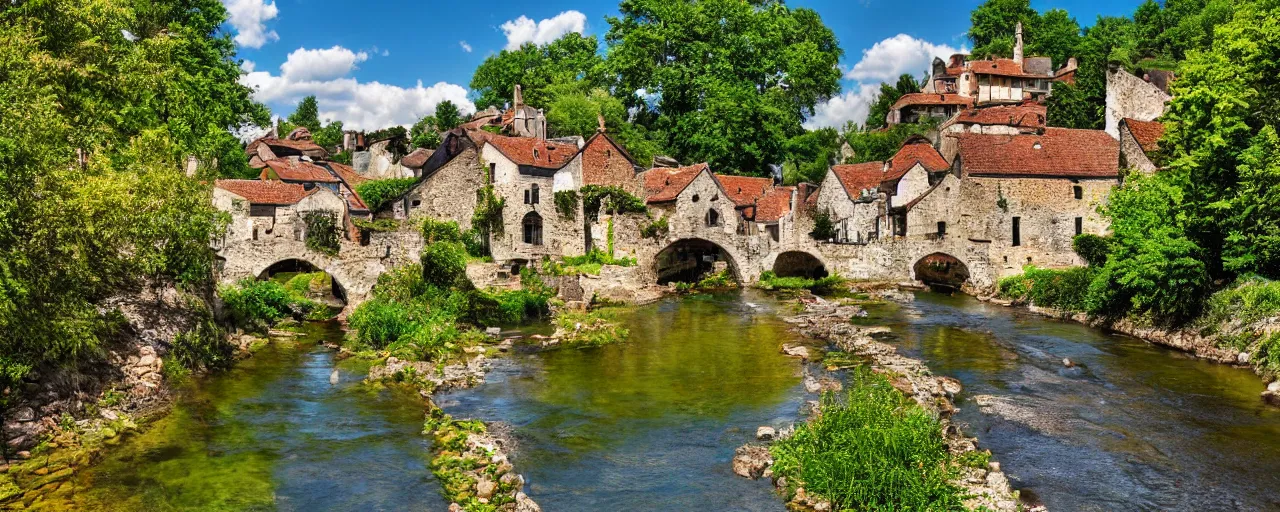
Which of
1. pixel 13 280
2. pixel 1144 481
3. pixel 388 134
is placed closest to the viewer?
pixel 13 280

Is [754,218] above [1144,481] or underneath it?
above

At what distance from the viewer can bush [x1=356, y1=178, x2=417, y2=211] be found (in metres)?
47.6

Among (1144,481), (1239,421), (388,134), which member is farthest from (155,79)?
(388,134)

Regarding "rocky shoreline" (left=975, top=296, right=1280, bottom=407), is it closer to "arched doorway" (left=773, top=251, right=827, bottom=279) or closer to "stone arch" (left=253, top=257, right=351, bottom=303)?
"arched doorway" (left=773, top=251, right=827, bottom=279)

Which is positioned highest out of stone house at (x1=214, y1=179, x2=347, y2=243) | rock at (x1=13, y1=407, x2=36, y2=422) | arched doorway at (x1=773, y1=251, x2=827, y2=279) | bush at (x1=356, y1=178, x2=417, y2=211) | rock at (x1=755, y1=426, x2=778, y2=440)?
bush at (x1=356, y1=178, x2=417, y2=211)

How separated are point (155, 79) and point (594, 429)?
49.7 ft

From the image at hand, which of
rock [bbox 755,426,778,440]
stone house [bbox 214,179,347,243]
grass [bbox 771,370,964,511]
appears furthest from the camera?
stone house [bbox 214,179,347,243]

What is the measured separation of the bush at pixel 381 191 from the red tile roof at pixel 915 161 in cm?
2601

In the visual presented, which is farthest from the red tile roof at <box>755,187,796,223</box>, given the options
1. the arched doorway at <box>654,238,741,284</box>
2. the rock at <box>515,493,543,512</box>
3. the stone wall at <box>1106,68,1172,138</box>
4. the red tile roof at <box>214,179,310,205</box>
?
the rock at <box>515,493,543,512</box>

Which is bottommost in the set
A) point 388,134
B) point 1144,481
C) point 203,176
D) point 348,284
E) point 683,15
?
point 1144,481

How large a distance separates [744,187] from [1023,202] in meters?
15.7

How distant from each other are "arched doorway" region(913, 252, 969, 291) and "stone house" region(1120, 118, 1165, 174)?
947 cm

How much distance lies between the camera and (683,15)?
214 ft

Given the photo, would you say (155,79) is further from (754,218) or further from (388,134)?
(388,134)
